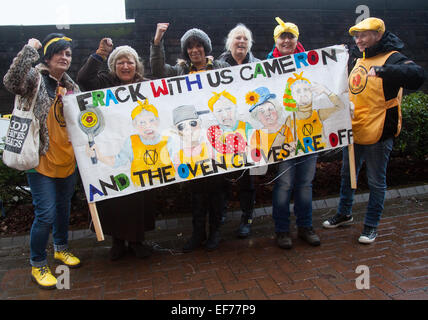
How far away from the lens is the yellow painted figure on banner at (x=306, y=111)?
3.51 meters

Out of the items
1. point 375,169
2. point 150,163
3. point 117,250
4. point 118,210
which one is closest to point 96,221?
point 118,210

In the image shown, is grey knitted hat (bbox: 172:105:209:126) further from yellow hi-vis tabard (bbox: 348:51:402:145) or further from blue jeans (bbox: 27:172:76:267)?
yellow hi-vis tabard (bbox: 348:51:402:145)

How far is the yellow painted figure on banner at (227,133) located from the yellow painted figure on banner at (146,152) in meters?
0.48

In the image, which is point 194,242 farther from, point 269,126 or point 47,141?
point 47,141

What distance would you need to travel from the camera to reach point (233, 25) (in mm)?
7082

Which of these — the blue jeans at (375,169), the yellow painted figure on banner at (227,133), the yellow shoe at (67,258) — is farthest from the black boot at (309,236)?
the yellow shoe at (67,258)

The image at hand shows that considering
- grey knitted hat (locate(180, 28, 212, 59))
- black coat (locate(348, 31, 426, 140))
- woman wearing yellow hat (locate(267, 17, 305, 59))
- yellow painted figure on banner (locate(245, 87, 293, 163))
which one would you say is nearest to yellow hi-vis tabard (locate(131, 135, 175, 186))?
yellow painted figure on banner (locate(245, 87, 293, 163))

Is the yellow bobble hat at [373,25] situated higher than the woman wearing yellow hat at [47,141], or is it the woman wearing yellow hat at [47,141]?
the yellow bobble hat at [373,25]

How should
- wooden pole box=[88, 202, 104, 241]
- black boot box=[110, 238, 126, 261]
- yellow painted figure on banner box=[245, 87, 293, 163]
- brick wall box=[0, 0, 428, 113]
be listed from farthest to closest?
brick wall box=[0, 0, 428, 113]
black boot box=[110, 238, 126, 261]
yellow painted figure on banner box=[245, 87, 293, 163]
wooden pole box=[88, 202, 104, 241]

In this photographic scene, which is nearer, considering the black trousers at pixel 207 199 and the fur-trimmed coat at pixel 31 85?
the fur-trimmed coat at pixel 31 85

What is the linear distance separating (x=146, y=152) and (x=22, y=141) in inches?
40.7

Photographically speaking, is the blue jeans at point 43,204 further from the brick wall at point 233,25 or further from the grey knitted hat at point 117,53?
the brick wall at point 233,25

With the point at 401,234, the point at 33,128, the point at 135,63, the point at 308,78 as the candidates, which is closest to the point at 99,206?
the point at 33,128

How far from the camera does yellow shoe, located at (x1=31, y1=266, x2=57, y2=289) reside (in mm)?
3047
